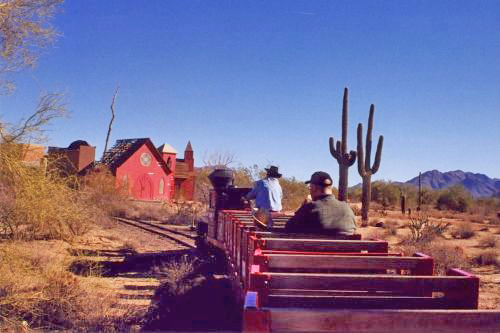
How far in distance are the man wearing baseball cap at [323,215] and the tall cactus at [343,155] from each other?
17.9 meters

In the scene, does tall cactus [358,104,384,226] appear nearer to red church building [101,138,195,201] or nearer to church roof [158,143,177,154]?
red church building [101,138,195,201]

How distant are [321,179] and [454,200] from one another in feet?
178

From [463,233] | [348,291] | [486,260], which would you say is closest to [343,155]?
[463,233]

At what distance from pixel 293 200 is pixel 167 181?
62.8 feet

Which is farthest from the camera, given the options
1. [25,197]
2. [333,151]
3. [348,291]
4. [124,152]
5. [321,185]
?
[124,152]

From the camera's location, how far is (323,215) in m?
6.14

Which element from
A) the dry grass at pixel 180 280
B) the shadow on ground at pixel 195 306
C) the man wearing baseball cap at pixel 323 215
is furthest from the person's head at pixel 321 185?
the dry grass at pixel 180 280

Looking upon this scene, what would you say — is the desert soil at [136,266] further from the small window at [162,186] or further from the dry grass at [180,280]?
the small window at [162,186]

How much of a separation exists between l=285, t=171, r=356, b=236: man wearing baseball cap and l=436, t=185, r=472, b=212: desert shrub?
53.3 m

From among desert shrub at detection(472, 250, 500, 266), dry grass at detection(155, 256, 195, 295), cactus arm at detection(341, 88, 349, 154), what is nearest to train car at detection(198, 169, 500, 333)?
dry grass at detection(155, 256, 195, 295)

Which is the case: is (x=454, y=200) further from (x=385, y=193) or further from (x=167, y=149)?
(x=167, y=149)

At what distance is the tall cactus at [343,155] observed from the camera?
79.3 feet

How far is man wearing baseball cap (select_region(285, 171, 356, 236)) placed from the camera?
614cm

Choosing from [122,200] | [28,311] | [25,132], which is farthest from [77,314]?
[122,200]
